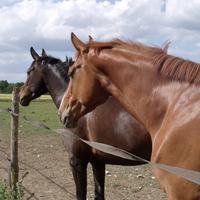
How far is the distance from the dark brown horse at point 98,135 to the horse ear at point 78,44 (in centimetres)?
193

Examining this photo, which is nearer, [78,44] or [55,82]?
[78,44]

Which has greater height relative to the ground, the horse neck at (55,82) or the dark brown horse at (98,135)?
the horse neck at (55,82)

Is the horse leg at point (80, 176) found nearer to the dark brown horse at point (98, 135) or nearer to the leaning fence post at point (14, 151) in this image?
the dark brown horse at point (98, 135)

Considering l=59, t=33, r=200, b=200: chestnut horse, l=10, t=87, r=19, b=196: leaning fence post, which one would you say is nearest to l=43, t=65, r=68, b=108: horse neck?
l=10, t=87, r=19, b=196: leaning fence post

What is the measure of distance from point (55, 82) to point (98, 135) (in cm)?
131

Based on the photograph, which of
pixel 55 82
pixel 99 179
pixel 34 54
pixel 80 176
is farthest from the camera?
pixel 34 54

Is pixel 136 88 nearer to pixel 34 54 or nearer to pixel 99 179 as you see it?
pixel 99 179

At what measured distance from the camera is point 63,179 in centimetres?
843

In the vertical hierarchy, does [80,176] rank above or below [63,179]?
above

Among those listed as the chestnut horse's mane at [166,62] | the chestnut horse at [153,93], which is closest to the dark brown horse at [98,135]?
the chestnut horse at [153,93]

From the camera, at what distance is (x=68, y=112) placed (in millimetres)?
4258

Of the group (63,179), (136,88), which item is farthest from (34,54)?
(136,88)

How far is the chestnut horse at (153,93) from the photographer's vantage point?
314 centimetres

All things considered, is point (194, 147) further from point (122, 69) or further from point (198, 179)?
point (122, 69)
